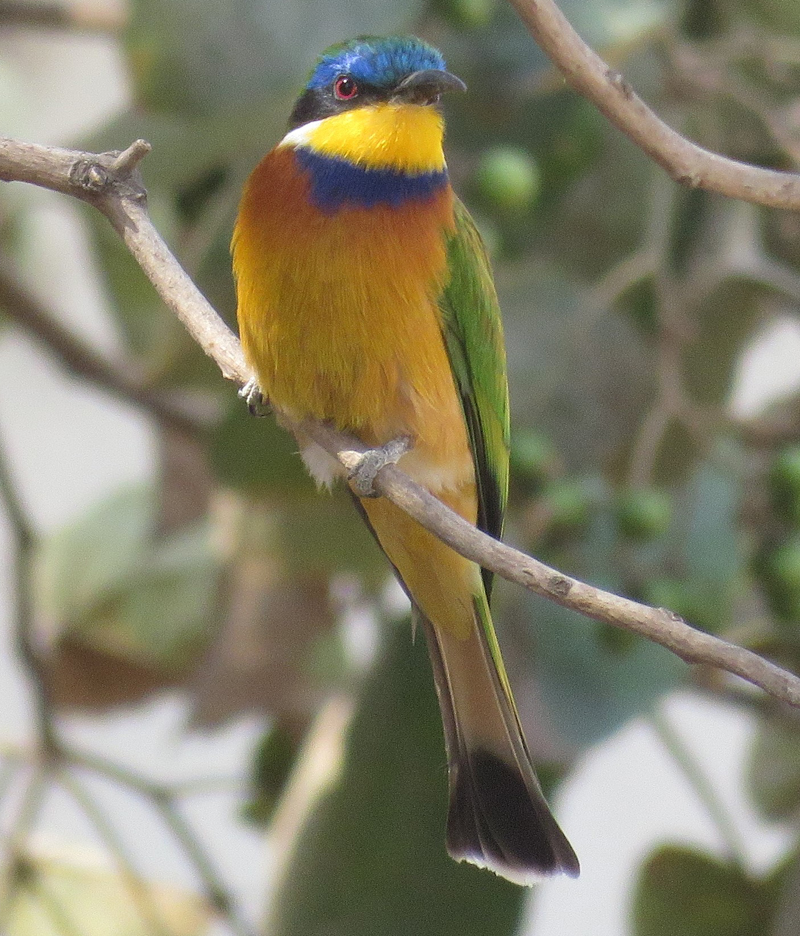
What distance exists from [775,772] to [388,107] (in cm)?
122

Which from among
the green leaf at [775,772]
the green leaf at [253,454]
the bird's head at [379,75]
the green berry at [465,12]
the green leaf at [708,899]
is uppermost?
the green berry at [465,12]

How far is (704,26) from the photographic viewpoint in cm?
212

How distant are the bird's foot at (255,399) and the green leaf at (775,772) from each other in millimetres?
944

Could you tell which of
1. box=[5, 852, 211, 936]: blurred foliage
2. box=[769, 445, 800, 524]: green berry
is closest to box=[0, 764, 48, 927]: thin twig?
box=[5, 852, 211, 936]: blurred foliage

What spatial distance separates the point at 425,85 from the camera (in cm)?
163

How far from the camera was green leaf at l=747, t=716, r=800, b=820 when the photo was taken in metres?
2.25

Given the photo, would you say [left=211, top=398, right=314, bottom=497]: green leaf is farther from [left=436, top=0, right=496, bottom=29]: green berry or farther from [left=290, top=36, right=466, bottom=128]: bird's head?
[left=436, top=0, right=496, bottom=29]: green berry

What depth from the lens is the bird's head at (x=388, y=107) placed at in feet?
5.40

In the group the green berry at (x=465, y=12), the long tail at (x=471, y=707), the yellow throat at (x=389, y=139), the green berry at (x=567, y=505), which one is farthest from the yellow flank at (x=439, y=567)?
the green berry at (x=465, y=12)

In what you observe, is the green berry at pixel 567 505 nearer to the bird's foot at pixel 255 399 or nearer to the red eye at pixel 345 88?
the bird's foot at pixel 255 399

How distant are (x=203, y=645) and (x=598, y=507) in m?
0.67

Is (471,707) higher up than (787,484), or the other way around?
(787,484)

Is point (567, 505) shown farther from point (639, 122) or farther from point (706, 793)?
point (639, 122)

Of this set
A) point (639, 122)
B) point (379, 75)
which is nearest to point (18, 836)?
point (379, 75)
